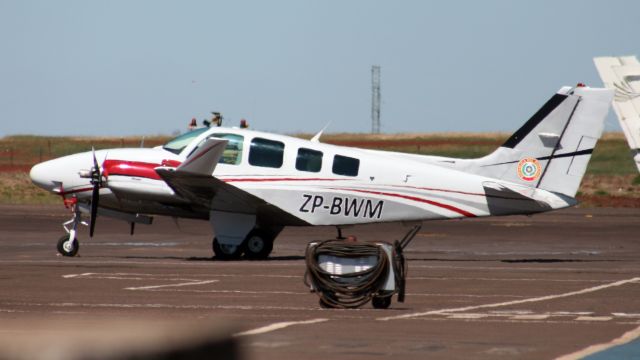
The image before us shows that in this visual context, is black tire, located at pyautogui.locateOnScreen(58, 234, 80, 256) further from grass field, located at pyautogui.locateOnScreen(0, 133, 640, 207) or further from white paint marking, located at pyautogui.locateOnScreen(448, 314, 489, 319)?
grass field, located at pyautogui.locateOnScreen(0, 133, 640, 207)

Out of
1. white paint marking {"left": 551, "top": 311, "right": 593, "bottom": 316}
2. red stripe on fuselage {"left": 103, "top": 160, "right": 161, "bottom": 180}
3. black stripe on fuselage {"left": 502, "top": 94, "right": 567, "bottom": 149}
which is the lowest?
white paint marking {"left": 551, "top": 311, "right": 593, "bottom": 316}

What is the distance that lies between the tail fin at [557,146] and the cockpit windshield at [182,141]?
19.6ft

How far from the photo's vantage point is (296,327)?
12219 mm

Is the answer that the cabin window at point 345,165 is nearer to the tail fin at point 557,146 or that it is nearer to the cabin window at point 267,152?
the cabin window at point 267,152

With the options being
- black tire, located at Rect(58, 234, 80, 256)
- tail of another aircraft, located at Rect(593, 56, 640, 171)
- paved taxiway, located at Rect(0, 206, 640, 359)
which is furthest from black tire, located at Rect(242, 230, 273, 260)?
tail of another aircraft, located at Rect(593, 56, 640, 171)

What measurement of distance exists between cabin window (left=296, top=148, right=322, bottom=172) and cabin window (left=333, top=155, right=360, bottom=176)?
341 millimetres

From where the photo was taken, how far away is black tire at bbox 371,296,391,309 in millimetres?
14570

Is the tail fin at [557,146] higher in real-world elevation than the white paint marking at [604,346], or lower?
higher

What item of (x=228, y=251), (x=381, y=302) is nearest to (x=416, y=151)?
(x=228, y=251)

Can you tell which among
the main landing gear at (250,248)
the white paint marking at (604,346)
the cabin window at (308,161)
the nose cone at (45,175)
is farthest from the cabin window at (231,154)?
the white paint marking at (604,346)

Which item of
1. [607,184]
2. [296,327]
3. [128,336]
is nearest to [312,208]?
[296,327]

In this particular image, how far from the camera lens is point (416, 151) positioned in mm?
94688

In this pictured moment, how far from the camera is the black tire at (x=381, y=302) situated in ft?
47.8

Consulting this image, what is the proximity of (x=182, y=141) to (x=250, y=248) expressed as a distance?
9.01 ft
